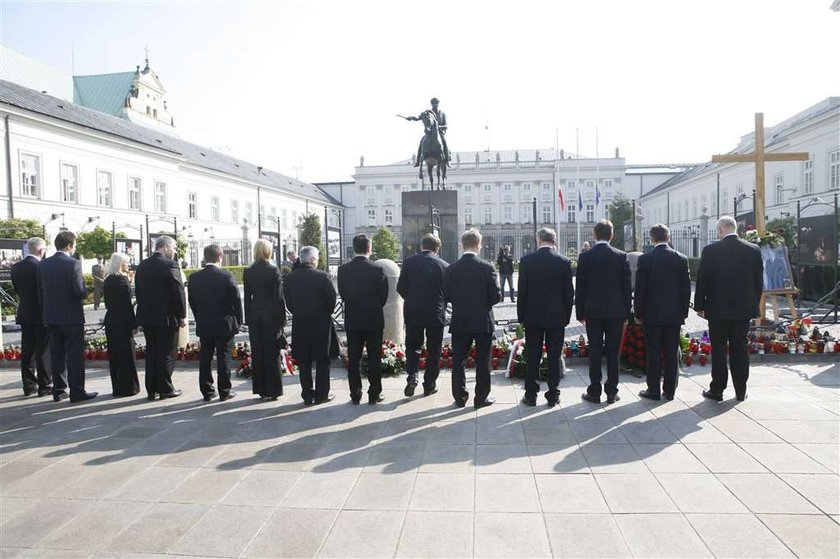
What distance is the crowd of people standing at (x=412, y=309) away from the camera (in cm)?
618

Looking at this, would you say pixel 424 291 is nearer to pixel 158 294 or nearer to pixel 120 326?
pixel 158 294

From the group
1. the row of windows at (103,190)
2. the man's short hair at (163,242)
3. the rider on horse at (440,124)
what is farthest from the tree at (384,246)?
the man's short hair at (163,242)

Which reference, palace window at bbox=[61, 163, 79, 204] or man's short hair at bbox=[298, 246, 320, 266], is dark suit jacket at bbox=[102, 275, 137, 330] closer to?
man's short hair at bbox=[298, 246, 320, 266]

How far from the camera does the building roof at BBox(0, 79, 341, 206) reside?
99.3ft

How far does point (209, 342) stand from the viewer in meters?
6.65

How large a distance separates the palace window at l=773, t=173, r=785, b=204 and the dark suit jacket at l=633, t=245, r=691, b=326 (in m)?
37.9

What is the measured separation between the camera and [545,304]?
20.0 ft

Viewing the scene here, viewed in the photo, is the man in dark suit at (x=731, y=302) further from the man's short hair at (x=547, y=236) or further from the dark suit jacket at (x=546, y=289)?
the man's short hair at (x=547, y=236)

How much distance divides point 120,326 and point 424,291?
11.4ft

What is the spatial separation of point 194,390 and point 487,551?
201 inches

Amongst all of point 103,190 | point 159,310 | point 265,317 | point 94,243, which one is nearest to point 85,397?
point 159,310

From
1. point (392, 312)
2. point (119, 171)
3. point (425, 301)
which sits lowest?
point (392, 312)

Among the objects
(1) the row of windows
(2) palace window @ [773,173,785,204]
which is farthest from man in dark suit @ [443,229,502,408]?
(2) palace window @ [773,173,785,204]

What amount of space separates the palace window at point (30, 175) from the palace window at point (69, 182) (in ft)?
5.37
